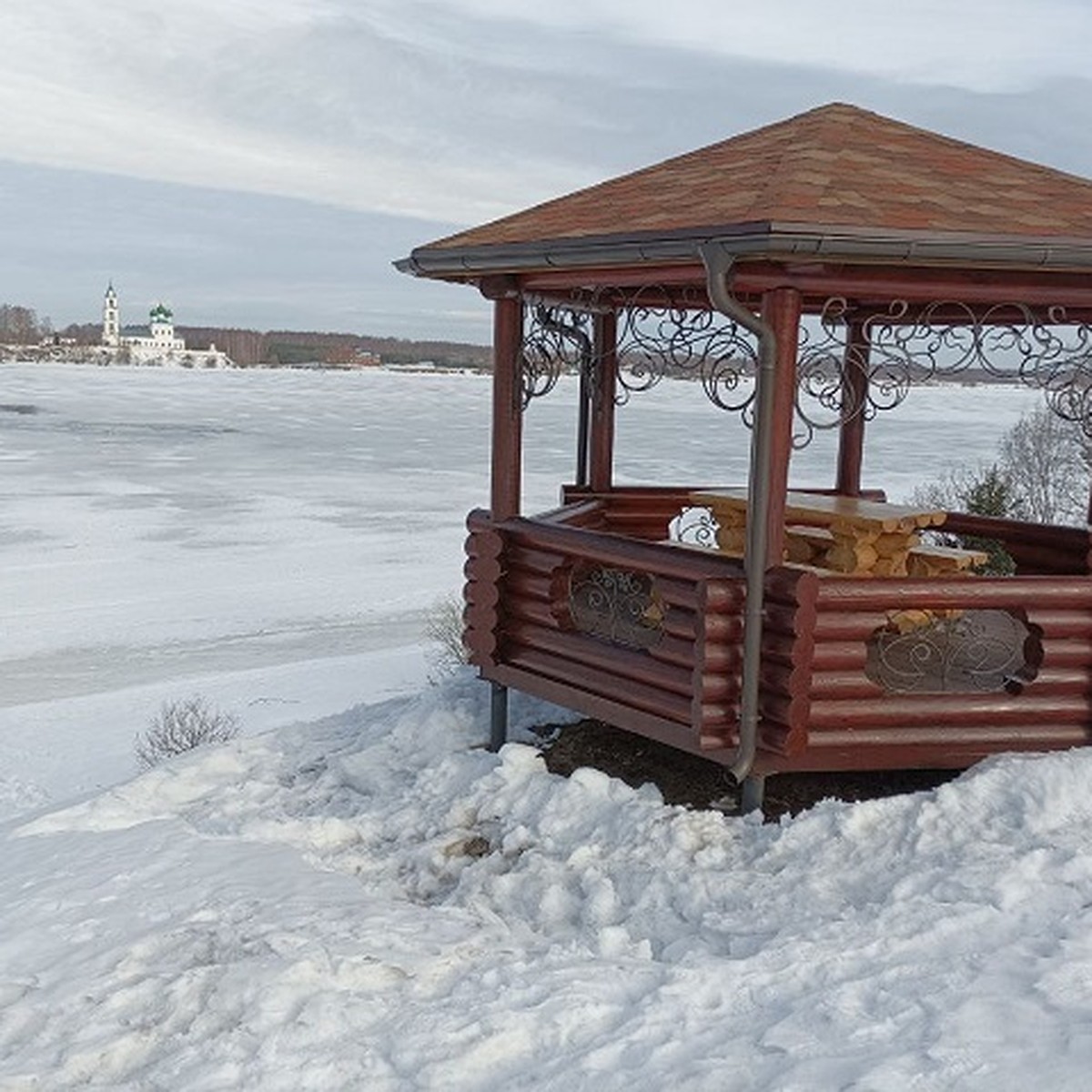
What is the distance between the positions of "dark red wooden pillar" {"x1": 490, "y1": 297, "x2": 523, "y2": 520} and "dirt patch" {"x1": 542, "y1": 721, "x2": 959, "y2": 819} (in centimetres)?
120

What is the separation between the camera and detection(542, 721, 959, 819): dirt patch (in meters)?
5.15

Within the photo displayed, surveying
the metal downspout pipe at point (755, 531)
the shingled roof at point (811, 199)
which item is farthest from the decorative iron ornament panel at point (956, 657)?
the shingled roof at point (811, 199)

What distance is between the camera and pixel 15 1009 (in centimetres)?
387

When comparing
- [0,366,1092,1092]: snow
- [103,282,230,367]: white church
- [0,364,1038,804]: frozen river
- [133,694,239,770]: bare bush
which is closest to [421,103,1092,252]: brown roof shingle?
[0,366,1092,1092]: snow

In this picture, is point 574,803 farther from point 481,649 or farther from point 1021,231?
point 1021,231

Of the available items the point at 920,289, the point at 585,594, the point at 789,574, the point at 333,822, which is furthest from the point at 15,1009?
the point at 920,289

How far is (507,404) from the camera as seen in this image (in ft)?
19.0

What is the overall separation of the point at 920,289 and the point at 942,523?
2.41 meters

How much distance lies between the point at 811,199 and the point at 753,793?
2.34m

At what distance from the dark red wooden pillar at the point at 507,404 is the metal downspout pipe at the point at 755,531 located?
1.40 metres

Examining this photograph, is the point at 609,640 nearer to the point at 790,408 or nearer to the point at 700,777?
the point at 700,777

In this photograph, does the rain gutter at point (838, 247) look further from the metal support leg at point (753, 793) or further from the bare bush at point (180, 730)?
the bare bush at point (180, 730)

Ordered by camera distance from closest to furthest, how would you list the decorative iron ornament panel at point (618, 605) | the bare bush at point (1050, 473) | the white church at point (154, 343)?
the decorative iron ornament panel at point (618, 605)
the bare bush at point (1050, 473)
the white church at point (154, 343)

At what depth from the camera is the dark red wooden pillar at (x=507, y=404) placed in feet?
18.9
